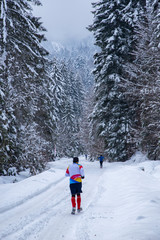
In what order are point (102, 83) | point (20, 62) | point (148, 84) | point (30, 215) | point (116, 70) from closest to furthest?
1. point (30, 215)
2. point (20, 62)
3. point (148, 84)
4. point (116, 70)
5. point (102, 83)

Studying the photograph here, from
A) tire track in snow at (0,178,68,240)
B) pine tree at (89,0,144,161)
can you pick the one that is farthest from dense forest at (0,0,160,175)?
tire track in snow at (0,178,68,240)

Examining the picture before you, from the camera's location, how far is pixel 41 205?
674cm

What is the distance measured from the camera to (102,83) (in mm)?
19375

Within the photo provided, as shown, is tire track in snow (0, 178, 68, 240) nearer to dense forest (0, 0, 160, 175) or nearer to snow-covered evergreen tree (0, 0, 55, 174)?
dense forest (0, 0, 160, 175)

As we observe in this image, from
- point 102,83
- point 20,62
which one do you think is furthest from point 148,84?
point 20,62

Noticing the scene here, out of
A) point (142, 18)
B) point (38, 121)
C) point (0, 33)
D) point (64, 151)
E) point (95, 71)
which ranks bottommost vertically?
point (64, 151)

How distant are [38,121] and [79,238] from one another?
15387mm

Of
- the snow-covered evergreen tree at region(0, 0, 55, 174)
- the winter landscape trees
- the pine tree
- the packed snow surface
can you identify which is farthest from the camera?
the pine tree

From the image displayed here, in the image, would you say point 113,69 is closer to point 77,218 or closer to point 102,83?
point 102,83

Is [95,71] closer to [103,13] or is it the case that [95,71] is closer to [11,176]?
[103,13]

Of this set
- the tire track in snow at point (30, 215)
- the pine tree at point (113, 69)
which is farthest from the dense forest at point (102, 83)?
the tire track in snow at point (30, 215)

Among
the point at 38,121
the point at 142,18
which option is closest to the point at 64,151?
the point at 38,121

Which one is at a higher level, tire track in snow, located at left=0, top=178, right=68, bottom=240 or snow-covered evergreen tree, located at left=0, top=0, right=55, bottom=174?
snow-covered evergreen tree, located at left=0, top=0, right=55, bottom=174

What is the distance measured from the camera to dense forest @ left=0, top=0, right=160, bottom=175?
10.3 metres
